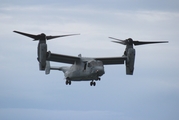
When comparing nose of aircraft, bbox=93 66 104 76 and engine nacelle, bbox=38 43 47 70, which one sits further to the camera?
nose of aircraft, bbox=93 66 104 76

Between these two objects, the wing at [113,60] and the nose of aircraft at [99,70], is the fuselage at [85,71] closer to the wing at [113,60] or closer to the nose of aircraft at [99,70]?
the nose of aircraft at [99,70]

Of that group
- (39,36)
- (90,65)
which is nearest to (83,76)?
(90,65)

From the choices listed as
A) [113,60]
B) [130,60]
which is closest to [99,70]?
[130,60]

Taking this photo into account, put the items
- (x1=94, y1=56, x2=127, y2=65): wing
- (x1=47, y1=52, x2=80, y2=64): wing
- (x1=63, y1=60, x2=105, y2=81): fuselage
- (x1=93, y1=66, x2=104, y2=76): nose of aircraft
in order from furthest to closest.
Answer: (x1=94, y1=56, x2=127, y2=65): wing → (x1=47, y1=52, x2=80, y2=64): wing → (x1=63, y1=60, x2=105, y2=81): fuselage → (x1=93, y1=66, x2=104, y2=76): nose of aircraft

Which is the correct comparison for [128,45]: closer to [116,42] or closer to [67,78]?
[116,42]

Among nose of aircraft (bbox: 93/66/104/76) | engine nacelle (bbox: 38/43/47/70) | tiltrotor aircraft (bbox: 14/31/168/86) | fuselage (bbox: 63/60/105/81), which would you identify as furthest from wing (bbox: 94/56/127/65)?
engine nacelle (bbox: 38/43/47/70)

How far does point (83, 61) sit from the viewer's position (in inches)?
3391

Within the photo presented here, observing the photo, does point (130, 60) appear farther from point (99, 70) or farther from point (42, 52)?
point (42, 52)

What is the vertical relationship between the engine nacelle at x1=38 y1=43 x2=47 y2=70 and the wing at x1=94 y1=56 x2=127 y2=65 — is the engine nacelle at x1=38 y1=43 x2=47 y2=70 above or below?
below

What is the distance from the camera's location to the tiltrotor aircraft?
268 feet

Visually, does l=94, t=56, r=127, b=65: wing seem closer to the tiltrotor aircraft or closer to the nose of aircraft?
the tiltrotor aircraft

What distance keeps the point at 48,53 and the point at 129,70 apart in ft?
32.2

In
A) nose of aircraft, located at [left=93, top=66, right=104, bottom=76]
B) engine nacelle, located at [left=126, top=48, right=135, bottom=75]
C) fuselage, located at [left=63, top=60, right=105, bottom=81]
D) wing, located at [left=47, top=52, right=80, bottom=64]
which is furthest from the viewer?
wing, located at [left=47, top=52, right=80, bottom=64]

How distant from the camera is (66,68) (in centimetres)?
9081
